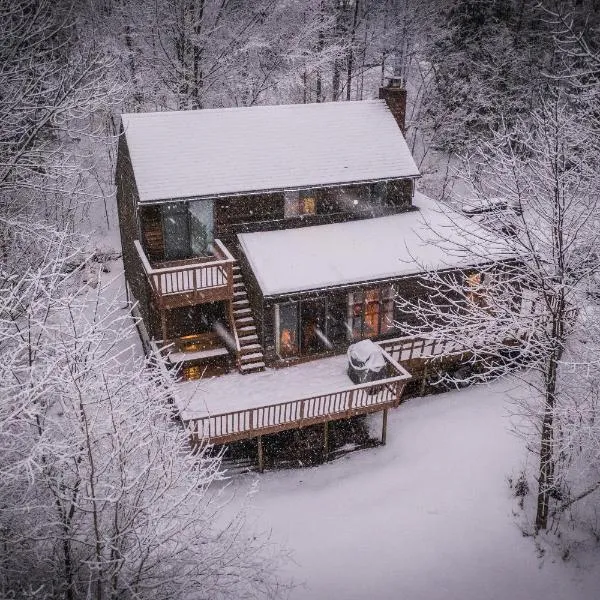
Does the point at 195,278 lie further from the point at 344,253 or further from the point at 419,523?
the point at 419,523

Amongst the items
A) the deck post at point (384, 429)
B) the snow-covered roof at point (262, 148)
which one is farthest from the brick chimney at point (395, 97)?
the deck post at point (384, 429)

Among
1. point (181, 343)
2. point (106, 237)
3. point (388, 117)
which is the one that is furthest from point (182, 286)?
point (106, 237)

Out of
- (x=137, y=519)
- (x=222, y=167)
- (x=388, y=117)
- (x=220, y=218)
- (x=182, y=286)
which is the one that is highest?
(x=388, y=117)

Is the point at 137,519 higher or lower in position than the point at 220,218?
lower

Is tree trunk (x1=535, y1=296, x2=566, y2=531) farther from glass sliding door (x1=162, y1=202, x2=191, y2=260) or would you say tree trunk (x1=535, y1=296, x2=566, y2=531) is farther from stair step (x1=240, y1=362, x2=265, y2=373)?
glass sliding door (x1=162, y1=202, x2=191, y2=260)

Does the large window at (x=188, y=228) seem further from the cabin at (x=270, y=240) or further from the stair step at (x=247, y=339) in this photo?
the stair step at (x=247, y=339)

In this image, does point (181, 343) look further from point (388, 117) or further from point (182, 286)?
point (388, 117)

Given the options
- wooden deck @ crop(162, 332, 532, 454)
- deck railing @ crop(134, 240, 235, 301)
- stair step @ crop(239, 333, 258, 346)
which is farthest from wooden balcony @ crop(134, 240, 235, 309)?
wooden deck @ crop(162, 332, 532, 454)

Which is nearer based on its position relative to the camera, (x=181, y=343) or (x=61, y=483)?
(x=61, y=483)
